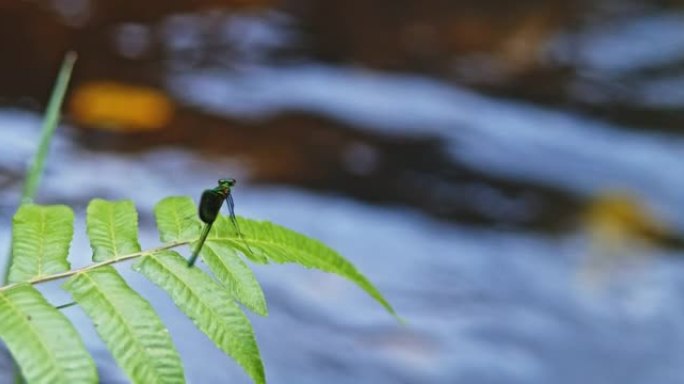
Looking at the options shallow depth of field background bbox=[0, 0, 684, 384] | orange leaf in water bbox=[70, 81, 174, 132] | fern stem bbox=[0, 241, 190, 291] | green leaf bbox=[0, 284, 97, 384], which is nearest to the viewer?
green leaf bbox=[0, 284, 97, 384]

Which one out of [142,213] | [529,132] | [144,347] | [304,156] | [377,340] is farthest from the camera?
[529,132]

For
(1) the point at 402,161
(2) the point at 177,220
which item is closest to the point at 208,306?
(2) the point at 177,220

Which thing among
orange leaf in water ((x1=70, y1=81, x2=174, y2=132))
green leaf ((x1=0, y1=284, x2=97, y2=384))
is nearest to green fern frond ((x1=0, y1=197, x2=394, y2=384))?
green leaf ((x1=0, y1=284, x2=97, y2=384))

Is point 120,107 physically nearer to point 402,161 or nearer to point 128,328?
point 402,161

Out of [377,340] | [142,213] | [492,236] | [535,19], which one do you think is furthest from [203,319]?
[535,19]

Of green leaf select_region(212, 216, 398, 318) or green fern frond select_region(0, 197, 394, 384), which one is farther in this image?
green leaf select_region(212, 216, 398, 318)

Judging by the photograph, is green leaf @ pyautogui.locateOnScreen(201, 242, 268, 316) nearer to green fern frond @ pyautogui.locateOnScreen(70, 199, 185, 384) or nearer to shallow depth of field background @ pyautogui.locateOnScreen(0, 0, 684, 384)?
green fern frond @ pyautogui.locateOnScreen(70, 199, 185, 384)

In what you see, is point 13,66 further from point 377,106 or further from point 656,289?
point 656,289
